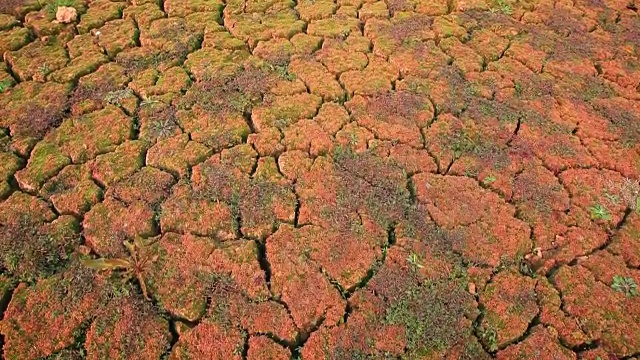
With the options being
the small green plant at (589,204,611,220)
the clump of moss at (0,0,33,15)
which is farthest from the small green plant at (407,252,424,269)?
the clump of moss at (0,0,33,15)

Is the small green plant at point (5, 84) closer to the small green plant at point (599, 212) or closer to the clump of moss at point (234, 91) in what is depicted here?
the clump of moss at point (234, 91)

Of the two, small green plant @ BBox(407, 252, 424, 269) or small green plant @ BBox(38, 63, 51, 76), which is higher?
small green plant @ BBox(38, 63, 51, 76)

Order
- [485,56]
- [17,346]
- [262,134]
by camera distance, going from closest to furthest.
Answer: [17,346] < [262,134] < [485,56]

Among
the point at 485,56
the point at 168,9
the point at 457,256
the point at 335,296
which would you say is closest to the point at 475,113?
the point at 485,56

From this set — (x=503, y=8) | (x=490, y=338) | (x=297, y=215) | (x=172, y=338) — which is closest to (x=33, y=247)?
(x=172, y=338)

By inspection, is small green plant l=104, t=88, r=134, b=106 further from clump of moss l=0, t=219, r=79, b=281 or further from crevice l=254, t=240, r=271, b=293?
crevice l=254, t=240, r=271, b=293

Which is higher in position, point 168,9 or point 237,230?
point 168,9

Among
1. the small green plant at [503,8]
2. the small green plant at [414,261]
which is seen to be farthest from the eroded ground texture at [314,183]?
the small green plant at [503,8]

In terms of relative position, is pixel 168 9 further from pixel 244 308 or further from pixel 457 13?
pixel 244 308
